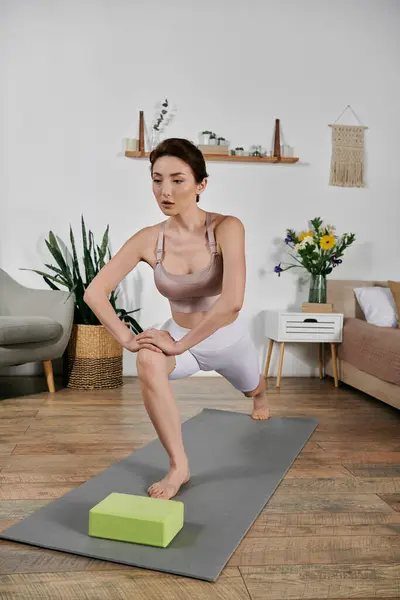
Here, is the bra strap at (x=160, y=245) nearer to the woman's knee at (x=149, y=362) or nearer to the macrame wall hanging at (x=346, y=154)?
the woman's knee at (x=149, y=362)

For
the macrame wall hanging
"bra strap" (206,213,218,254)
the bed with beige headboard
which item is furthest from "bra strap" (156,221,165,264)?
the macrame wall hanging


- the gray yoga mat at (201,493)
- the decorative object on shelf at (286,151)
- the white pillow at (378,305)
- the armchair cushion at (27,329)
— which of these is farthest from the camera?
the decorative object on shelf at (286,151)

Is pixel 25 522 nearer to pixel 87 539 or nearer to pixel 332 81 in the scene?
pixel 87 539

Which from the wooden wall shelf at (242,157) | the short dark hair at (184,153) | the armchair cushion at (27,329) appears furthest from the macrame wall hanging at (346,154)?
the short dark hair at (184,153)

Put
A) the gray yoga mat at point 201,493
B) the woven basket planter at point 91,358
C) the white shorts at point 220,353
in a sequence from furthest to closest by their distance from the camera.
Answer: the woven basket planter at point 91,358
the white shorts at point 220,353
the gray yoga mat at point 201,493

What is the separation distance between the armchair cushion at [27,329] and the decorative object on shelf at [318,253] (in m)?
1.65

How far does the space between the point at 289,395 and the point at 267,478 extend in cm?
179

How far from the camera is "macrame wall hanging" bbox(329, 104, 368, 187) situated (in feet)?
15.9

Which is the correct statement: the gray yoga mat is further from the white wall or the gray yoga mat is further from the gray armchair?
the white wall

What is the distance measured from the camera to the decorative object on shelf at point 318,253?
4.49 metres

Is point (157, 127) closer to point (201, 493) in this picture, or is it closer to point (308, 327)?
point (308, 327)

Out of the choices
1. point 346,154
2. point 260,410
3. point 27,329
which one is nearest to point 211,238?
point 260,410

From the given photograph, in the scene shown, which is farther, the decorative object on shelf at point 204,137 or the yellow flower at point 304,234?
the decorative object on shelf at point 204,137

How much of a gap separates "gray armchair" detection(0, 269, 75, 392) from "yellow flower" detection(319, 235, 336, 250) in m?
1.71
